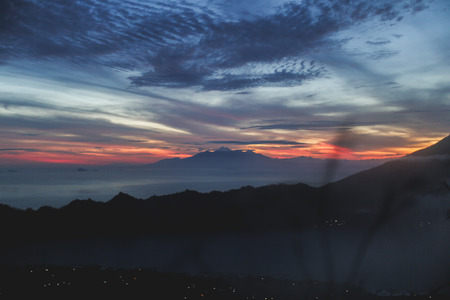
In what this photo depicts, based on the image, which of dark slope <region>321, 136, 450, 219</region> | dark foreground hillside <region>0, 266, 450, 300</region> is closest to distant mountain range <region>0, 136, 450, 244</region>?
dark slope <region>321, 136, 450, 219</region>

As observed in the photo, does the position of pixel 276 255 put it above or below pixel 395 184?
below

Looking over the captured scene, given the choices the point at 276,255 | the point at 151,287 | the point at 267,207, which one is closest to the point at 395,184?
the point at 267,207

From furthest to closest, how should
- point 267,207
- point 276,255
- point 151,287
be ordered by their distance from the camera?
point 267,207 → point 276,255 → point 151,287

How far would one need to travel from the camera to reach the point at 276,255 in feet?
219

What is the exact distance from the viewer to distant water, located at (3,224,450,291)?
45844 mm

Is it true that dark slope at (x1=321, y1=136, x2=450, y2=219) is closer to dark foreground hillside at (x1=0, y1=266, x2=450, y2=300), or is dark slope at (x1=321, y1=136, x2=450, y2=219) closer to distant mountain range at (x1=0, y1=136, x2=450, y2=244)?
distant mountain range at (x1=0, y1=136, x2=450, y2=244)

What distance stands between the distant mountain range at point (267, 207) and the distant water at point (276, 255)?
559cm

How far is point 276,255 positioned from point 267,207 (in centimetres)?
3845

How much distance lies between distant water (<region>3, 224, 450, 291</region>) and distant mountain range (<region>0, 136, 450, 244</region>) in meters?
5.59

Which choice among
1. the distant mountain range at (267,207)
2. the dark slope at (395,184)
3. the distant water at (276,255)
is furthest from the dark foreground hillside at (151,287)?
the dark slope at (395,184)

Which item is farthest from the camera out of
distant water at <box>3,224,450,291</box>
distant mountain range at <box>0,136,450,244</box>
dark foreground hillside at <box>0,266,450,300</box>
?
distant mountain range at <box>0,136,450,244</box>

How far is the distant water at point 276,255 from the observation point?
45.8 m

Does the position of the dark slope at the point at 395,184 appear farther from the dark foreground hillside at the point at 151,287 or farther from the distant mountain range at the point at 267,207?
the dark foreground hillside at the point at 151,287

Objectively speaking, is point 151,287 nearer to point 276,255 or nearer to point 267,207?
point 276,255
